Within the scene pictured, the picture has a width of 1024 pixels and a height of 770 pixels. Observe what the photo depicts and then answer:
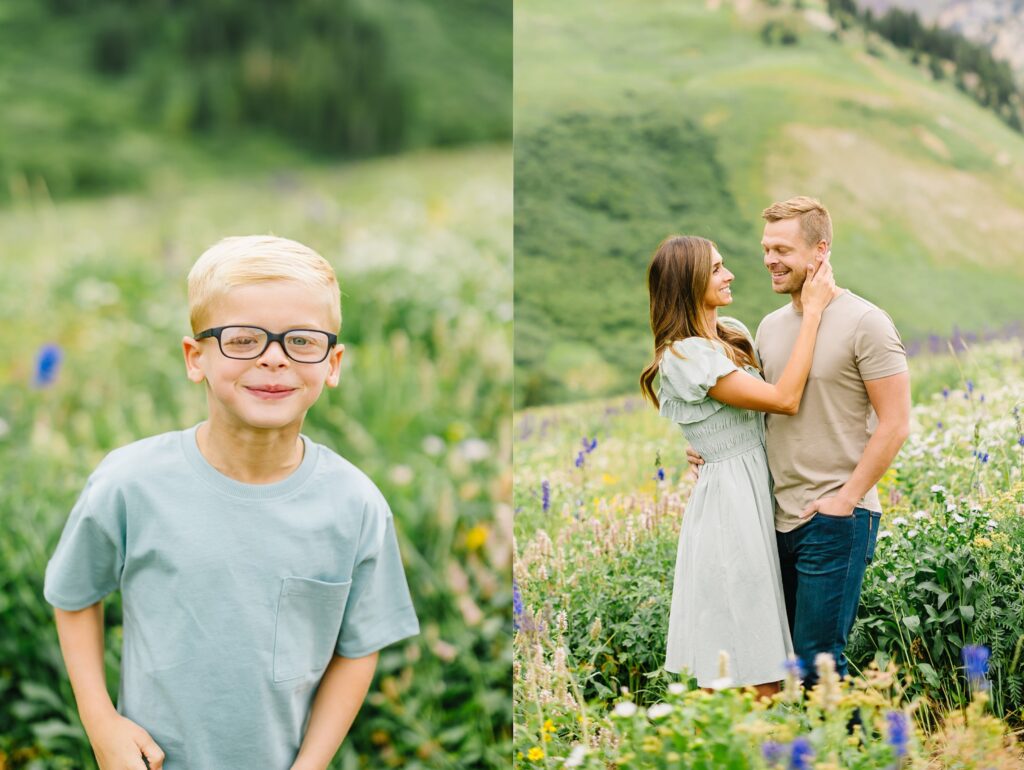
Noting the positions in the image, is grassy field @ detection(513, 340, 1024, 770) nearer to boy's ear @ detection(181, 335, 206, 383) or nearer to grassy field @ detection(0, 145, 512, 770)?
grassy field @ detection(0, 145, 512, 770)

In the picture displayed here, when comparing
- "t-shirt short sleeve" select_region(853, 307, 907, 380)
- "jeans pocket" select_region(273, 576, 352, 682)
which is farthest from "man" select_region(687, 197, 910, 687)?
"jeans pocket" select_region(273, 576, 352, 682)

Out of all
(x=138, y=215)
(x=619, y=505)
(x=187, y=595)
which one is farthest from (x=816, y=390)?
(x=138, y=215)

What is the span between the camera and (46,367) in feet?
13.3

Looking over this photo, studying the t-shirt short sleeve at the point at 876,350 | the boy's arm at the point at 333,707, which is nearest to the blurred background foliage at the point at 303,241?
the boy's arm at the point at 333,707

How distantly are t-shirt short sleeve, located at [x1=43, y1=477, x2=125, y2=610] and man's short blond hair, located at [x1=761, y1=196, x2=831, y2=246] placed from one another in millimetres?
1603

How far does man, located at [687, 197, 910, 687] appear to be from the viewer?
91.8 inches

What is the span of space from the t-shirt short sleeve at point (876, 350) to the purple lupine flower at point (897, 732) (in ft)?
2.31

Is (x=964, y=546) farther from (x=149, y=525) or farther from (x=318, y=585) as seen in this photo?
(x=149, y=525)

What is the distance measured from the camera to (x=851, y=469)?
2.38 meters

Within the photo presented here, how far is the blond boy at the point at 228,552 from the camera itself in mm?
2098

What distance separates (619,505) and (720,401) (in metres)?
0.62

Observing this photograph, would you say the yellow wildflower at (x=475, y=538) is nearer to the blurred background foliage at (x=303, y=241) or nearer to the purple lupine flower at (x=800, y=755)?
the blurred background foliage at (x=303, y=241)

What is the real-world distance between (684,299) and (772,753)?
1.06 m

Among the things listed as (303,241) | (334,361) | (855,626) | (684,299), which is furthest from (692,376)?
(303,241)
